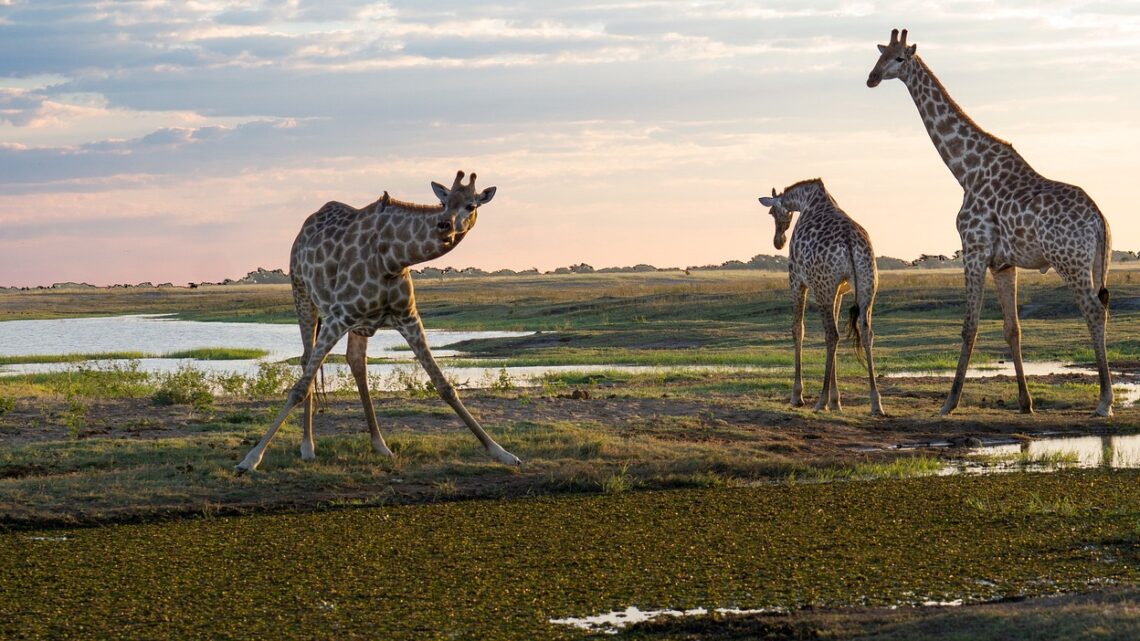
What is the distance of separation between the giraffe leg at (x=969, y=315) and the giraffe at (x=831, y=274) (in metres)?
1.06

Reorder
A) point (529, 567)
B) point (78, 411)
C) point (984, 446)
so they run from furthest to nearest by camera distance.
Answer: point (78, 411), point (984, 446), point (529, 567)

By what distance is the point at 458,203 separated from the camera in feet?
39.3

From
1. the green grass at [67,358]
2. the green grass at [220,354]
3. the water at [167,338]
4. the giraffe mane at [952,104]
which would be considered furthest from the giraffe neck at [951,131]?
the green grass at [67,358]

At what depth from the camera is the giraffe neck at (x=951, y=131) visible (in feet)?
59.2

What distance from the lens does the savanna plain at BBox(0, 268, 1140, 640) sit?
7738 mm

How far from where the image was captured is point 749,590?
27.1 feet

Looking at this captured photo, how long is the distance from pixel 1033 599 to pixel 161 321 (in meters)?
64.8

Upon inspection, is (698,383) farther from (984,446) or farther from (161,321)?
(161,321)

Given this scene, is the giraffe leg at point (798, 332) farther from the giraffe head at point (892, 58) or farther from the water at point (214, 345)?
the water at point (214, 345)

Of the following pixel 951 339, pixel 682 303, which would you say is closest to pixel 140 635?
pixel 951 339

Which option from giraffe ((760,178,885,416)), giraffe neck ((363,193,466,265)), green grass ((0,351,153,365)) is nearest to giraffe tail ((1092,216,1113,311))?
giraffe ((760,178,885,416))

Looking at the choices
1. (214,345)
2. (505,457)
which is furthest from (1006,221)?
(214,345)

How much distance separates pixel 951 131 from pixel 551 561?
1167cm

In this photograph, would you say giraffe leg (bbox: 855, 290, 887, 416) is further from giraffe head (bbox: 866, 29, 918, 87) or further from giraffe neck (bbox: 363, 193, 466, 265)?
giraffe neck (bbox: 363, 193, 466, 265)
